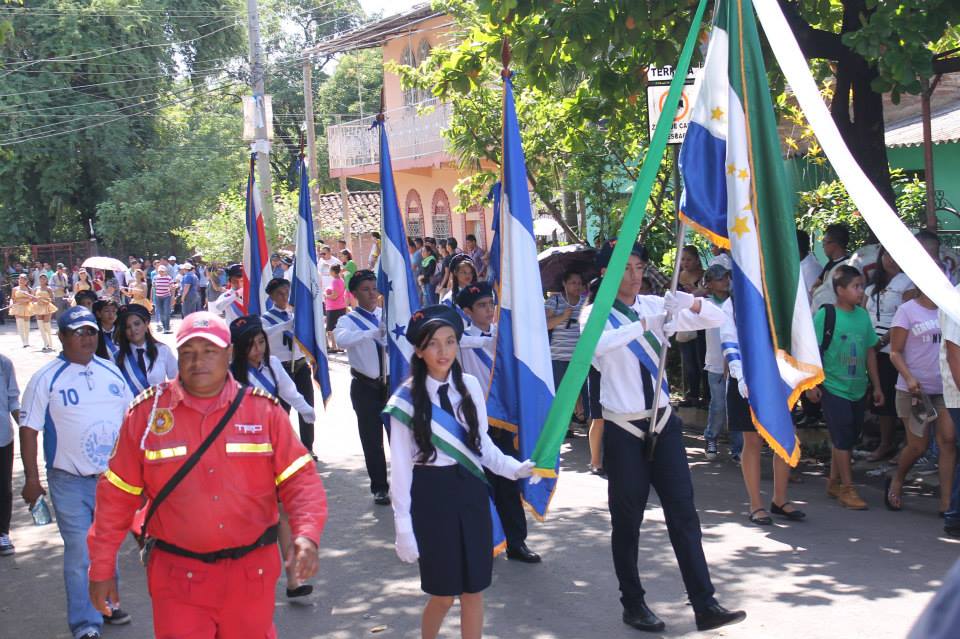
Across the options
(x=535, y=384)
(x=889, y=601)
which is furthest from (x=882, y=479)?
(x=535, y=384)

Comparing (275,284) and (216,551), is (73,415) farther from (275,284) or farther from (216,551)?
(275,284)

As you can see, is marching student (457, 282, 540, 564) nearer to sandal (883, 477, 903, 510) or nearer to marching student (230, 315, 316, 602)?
marching student (230, 315, 316, 602)

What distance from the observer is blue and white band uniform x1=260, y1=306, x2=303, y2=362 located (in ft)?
34.6

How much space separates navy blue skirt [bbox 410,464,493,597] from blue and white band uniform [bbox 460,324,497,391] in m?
2.43

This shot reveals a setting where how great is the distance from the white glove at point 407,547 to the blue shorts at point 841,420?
4.62 meters

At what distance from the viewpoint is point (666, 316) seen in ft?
18.9

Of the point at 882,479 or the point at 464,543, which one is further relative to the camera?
the point at 882,479

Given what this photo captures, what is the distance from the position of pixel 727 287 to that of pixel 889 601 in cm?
372

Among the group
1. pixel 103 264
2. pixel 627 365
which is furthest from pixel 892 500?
pixel 103 264

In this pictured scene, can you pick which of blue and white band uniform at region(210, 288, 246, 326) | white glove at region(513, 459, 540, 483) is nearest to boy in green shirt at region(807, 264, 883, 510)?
white glove at region(513, 459, 540, 483)

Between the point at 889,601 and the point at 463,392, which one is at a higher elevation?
the point at 463,392

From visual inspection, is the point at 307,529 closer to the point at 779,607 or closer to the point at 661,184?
the point at 779,607

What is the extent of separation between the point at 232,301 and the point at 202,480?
32.2 ft

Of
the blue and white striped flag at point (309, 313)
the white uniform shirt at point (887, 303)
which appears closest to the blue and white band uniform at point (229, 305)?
the blue and white striped flag at point (309, 313)
